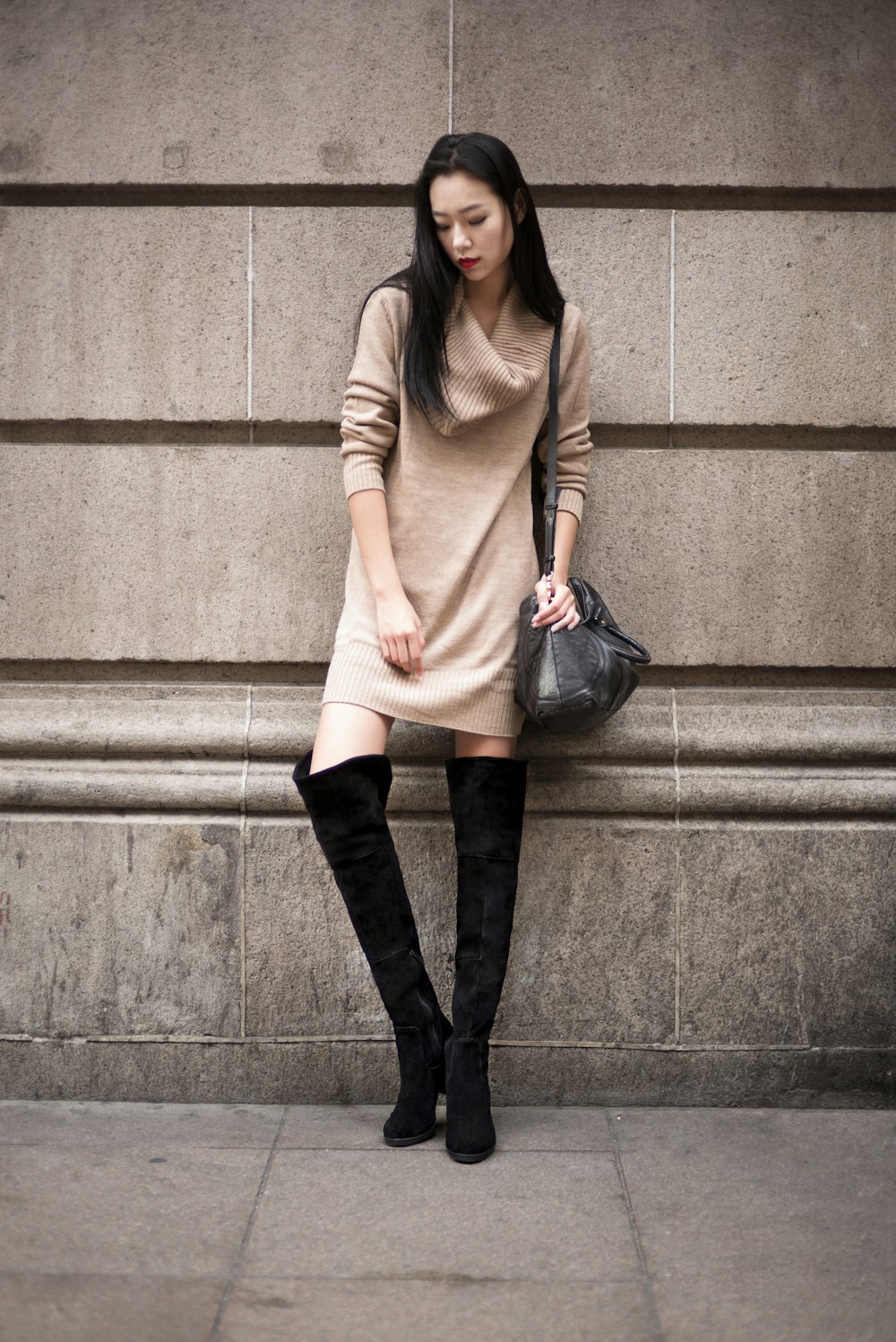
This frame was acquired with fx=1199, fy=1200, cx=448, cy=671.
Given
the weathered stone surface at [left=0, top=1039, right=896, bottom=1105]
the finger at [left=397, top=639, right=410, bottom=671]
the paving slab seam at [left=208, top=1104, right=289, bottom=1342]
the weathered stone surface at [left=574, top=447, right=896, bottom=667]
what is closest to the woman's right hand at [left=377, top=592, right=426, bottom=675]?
the finger at [left=397, top=639, right=410, bottom=671]

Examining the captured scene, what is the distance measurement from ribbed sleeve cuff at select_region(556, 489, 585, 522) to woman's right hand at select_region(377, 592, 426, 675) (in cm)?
55

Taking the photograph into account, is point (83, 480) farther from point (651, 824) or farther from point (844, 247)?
point (844, 247)

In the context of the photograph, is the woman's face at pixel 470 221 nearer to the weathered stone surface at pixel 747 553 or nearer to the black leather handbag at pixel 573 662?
the black leather handbag at pixel 573 662

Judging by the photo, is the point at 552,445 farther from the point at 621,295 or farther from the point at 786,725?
the point at 786,725

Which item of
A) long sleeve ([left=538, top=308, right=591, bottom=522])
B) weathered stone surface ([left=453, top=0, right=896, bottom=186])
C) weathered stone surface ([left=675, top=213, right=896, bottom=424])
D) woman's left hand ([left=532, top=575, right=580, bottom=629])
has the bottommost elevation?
woman's left hand ([left=532, top=575, right=580, bottom=629])

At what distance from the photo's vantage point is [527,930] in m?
3.61

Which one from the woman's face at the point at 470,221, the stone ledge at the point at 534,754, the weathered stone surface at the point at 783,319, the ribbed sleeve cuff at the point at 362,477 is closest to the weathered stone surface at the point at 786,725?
the stone ledge at the point at 534,754

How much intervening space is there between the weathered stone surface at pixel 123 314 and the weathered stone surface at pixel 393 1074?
1946 mm

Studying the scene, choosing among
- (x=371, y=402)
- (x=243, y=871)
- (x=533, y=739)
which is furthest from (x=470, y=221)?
(x=243, y=871)

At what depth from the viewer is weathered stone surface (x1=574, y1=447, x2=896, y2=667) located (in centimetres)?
368

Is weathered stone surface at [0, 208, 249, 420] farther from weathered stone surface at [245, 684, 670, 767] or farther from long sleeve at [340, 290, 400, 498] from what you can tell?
weathered stone surface at [245, 684, 670, 767]

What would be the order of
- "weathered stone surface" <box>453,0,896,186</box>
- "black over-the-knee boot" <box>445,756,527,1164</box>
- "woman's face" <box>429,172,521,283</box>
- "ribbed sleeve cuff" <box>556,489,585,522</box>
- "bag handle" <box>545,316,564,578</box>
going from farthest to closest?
"weathered stone surface" <box>453,0,896,186</box>
"ribbed sleeve cuff" <box>556,489,585,522</box>
"bag handle" <box>545,316,564,578</box>
"black over-the-knee boot" <box>445,756,527,1164</box>
"woman's face" <box>429,172,521,283</box>

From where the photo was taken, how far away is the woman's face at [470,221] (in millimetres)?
3043

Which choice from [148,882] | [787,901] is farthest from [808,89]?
[148,882]
